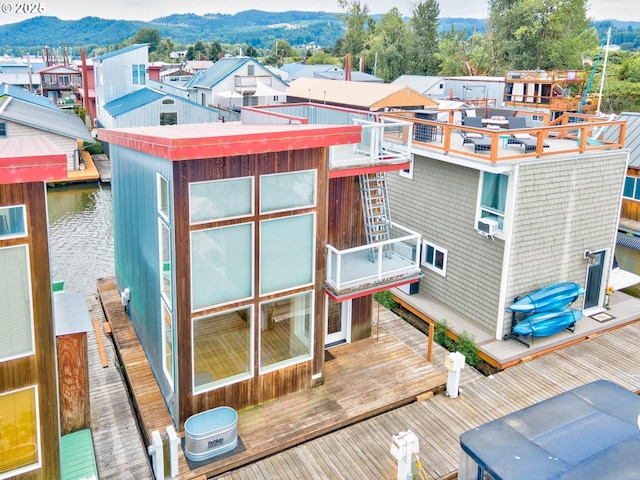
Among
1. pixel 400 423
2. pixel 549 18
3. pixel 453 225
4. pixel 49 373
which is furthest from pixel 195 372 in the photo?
pixel 549 18

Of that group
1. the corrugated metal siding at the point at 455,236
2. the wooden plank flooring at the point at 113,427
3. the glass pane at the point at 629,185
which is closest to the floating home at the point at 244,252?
the wooden plank flooring at the point at 113,427

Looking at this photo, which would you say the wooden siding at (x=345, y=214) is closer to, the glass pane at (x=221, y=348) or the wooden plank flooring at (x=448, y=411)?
the glass pane at (x=221, y=348)

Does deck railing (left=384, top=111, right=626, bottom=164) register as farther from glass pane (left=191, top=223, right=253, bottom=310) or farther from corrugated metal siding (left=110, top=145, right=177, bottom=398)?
corrugated metal siding (left=110, top=145, right=177, bottom=398)

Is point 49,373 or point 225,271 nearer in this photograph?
point 49,373

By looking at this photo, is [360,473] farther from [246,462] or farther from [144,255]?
[144,255]

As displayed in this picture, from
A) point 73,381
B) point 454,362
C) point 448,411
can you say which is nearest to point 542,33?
point 454,362

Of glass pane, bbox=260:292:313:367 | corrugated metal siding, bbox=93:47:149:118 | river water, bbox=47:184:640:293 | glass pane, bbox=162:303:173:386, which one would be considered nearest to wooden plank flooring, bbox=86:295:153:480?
glass pane, bbox=162:303:173:386
